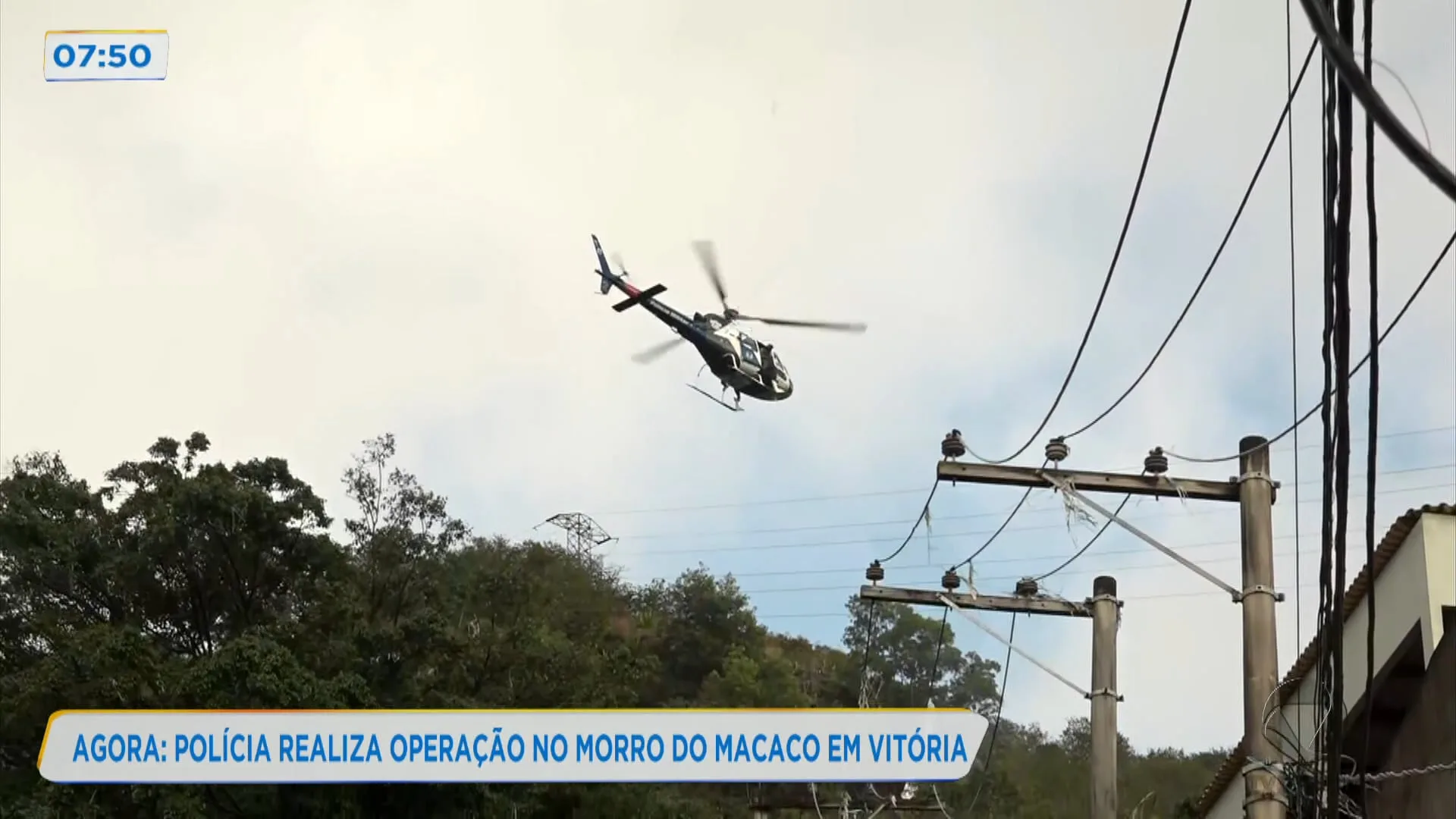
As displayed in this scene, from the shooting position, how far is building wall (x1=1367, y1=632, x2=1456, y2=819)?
827 centimetres

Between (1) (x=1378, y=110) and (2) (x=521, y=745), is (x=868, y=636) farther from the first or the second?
(1) (x=1378, y=110)

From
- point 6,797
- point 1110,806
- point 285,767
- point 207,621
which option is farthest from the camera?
point 207,621

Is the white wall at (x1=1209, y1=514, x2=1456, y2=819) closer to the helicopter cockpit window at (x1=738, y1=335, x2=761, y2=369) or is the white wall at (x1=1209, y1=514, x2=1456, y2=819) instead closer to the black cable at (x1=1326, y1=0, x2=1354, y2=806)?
the black cable at (x1=1326, y1=0, x2=1354, y2=806)

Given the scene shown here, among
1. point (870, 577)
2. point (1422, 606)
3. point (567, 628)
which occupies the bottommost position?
point (1422, 606)

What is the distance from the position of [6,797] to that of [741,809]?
1686cm

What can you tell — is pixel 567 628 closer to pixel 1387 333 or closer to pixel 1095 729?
pixel 1095 729

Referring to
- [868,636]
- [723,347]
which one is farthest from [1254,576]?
[868,636]

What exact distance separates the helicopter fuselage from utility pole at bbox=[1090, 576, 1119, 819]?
1188cm

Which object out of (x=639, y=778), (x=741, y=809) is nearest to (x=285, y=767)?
(x=639, y=778)

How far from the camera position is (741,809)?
36250 millimetres

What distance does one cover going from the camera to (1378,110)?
6.95 feet

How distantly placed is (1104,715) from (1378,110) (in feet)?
33.4

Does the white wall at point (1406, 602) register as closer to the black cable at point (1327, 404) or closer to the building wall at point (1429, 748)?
the building wall at point (1429, 748)

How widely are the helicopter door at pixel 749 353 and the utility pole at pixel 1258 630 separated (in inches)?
605
